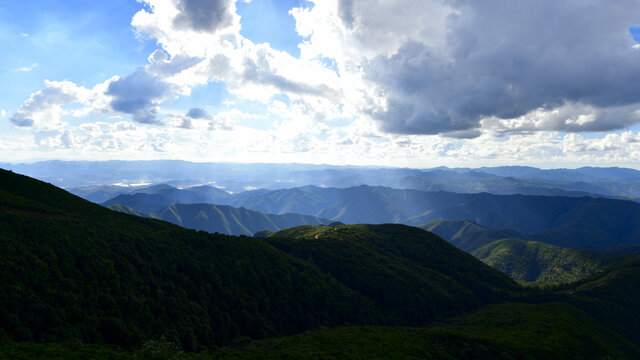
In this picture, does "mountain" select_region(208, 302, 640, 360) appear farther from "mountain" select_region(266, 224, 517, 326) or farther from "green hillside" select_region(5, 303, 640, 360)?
"mountain" select_region(266, 224, 517, 326)

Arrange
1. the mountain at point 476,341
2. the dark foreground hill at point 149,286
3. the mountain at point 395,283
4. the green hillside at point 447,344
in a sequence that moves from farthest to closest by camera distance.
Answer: the mountain at point 395,283, the mountain at point 476,341, the dark foreground hill at point 149,286, the green hillside at point 447,344

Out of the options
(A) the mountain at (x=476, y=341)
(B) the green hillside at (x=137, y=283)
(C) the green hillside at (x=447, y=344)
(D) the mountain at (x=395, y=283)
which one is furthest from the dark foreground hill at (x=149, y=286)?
(A) the mountain at (x=476, y=341)

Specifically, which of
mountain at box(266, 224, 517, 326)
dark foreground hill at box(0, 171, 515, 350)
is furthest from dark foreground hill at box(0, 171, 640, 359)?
mountain at box(266, 224, 517, 326)

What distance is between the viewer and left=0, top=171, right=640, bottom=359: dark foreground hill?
58.0 m

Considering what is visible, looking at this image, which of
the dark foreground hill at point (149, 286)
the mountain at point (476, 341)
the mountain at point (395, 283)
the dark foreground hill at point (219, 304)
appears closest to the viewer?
the dark foreground hill at point (219, 304)

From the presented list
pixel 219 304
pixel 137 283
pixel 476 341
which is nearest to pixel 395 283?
pixel 476 341

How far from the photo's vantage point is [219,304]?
95.1 metres

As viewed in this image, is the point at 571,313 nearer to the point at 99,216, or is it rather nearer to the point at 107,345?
the point at 107,345

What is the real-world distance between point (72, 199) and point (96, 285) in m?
82.8

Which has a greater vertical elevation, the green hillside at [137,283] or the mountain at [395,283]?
the green hillside at [137,283]

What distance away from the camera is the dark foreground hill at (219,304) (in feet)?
190

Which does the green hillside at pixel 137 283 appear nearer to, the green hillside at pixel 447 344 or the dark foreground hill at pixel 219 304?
the dark foreground hill at pixel 219 304

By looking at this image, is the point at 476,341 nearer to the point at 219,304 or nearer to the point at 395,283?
the point at 395,283

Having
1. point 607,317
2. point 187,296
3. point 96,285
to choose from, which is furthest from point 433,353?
point 607,317
